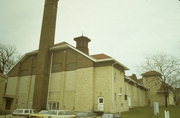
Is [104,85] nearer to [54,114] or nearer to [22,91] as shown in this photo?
[54,114]

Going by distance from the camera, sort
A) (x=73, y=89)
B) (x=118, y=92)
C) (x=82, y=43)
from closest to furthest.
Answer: (x=118, y=92) < (x=73, y=89) < (x=82, y=43)

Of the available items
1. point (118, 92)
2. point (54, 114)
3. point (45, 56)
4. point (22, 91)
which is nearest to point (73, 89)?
point (118, 92)

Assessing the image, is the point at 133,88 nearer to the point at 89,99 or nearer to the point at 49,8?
the point at 89,99

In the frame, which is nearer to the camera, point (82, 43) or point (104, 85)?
→ point (104, 85)

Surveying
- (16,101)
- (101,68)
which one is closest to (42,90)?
(16,101)

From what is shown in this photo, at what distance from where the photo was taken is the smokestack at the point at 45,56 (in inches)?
1236

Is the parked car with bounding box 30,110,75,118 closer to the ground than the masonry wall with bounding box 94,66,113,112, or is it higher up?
closer to the ground

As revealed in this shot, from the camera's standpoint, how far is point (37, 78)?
3303cm

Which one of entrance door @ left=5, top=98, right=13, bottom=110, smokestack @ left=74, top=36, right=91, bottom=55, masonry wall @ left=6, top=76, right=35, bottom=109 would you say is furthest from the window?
smokestack @ left=74, top=36, right=91, bottom=55

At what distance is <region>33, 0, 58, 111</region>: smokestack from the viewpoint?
31.4 m

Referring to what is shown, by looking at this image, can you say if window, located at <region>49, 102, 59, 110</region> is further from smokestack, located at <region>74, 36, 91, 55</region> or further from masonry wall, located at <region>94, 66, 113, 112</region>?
smokestack, located at <region>74, 36, 91, 55</region>

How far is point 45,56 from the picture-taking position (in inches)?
1340

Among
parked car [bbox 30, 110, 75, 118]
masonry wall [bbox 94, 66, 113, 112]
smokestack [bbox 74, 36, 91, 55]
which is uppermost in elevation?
smokestack [bbox 74, 36, 91, 55]

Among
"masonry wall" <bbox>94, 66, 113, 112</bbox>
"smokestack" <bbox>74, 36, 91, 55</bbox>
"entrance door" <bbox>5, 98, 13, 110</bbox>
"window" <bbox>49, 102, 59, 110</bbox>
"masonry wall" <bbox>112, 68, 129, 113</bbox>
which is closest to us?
"masonry wall" <bbox>94, 66, 113, 112</bbox>
